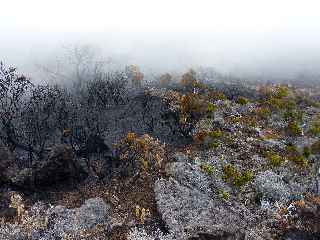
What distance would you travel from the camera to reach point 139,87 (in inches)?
3000

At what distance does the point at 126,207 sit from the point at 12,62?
58.6 metres

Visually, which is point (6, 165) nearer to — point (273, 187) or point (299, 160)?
point (273, 187)

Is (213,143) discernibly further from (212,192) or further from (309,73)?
(309,73)

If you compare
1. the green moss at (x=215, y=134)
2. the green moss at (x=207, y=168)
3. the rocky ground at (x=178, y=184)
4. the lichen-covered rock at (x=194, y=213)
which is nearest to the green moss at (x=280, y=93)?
the rocky ground at (x=178, y=184)

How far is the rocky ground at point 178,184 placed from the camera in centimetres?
4153

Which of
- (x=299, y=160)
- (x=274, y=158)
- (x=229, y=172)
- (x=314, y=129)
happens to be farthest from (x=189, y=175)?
(x=314, y=129)

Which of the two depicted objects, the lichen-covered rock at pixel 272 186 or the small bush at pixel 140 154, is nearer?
the lichen-covered rock at pixel 272 186

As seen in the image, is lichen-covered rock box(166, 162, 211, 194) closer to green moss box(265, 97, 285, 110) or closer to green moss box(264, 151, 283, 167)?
green moss box(264, 151, 283, 167)

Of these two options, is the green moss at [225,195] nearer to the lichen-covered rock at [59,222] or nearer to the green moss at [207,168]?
the green moss at [207,168]

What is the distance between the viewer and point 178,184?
46031 mm

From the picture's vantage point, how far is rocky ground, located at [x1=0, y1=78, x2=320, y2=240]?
136ft

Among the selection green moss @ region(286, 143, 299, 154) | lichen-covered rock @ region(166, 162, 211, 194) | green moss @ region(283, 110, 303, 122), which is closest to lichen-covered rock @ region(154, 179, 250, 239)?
lichen-covered rock @ region(166, 162, 211, 194)

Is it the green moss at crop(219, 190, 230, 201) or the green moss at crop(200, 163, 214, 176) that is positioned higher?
the green moss at crop(200, 163, 214, 176)

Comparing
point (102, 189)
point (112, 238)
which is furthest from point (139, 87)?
point (112, 238)
